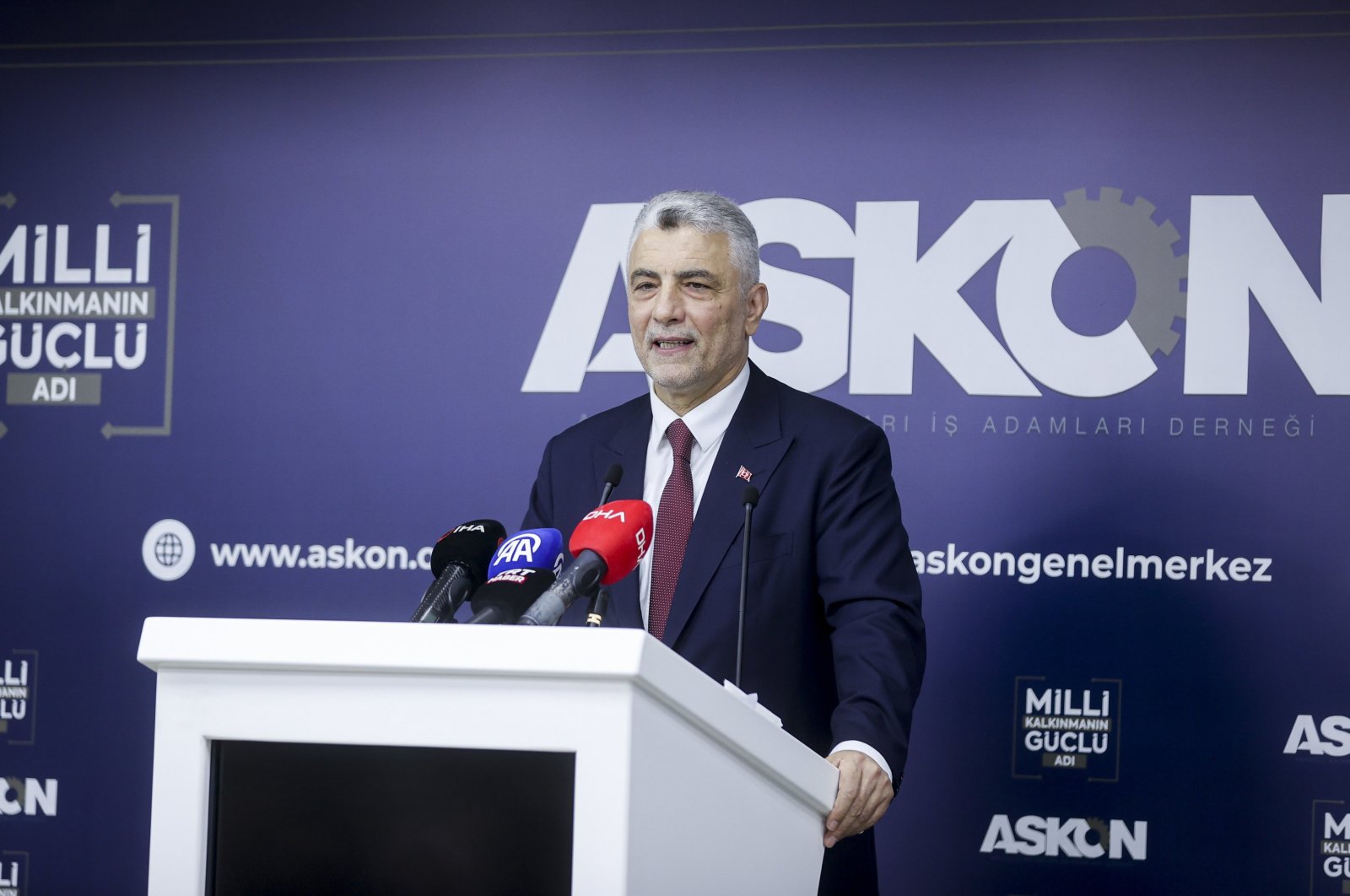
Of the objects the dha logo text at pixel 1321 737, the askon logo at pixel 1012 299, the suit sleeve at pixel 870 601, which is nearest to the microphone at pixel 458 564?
the suit sleeve at pixel 870 601

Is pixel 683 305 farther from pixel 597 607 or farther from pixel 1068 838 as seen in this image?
pixel 1068 838

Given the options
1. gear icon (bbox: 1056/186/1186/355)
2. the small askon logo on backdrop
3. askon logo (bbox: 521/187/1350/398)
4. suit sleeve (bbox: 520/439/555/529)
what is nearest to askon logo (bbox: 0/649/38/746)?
the small askon logo on backdrop

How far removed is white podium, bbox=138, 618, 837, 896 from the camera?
3.76 ft

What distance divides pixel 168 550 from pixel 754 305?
1.91 m

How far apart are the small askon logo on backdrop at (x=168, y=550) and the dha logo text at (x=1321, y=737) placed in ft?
8.75

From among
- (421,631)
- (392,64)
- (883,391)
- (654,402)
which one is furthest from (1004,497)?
(421,631)

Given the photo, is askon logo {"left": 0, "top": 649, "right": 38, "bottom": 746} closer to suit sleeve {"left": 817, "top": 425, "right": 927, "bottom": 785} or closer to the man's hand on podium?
suit sleeve {"left": 817, "top": 425, "right": 927, "bottom": 785}

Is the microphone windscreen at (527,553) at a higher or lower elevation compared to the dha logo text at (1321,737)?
higher

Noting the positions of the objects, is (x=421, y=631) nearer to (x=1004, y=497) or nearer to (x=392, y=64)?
(x=1004, y=497)

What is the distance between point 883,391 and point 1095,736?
91 centimetres

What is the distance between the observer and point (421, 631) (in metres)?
1.19

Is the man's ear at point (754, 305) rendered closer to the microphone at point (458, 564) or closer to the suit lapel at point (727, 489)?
the suit lapel at point (727, 489)

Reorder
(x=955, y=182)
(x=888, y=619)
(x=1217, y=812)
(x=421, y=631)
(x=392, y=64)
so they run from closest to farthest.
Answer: (x=421, y=631) → (x=888, y=619) → (x=1217, y=812) → (x=955, y=182) → (x=392, y=64)

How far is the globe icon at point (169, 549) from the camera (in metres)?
3.59
